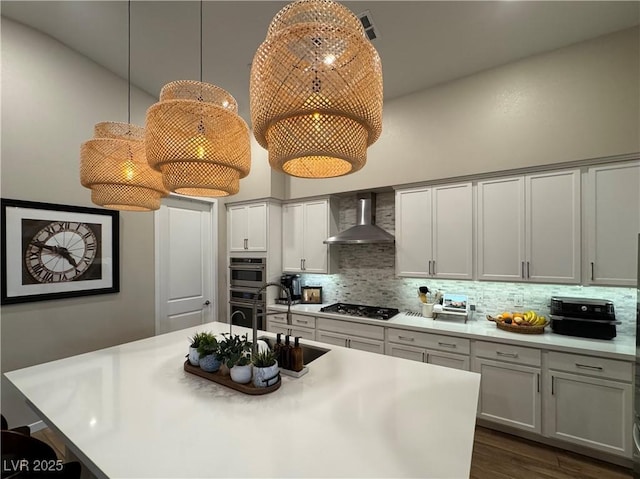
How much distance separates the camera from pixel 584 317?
7.20ft

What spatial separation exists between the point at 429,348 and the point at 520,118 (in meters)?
2.30

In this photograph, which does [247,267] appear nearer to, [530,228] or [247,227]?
[247,227]

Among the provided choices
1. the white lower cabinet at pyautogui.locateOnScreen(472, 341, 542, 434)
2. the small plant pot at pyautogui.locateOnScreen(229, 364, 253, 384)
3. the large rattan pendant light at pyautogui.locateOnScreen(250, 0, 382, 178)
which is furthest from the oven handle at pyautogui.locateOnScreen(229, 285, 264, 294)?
the large rattan pendant light at pyautogui.locateOnScreen(250, 0, 382, 178)

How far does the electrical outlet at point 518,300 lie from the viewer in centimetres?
265

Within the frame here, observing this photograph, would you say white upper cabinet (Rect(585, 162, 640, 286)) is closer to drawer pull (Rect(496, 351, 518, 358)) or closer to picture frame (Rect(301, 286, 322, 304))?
drawer pull (Rect(496, 351, 518, 358))

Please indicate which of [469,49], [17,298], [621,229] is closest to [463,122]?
[469,49]

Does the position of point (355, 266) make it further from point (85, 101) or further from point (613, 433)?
point (85, 101)

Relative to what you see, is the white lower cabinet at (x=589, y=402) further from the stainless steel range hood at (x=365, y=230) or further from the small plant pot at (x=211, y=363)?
the small plant pot at (x=211, y=363)

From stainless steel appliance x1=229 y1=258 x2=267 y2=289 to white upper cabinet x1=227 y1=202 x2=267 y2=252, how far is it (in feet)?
0.56

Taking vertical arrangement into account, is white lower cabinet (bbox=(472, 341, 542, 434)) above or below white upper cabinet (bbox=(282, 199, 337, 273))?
below

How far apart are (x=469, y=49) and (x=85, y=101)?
3.67 m

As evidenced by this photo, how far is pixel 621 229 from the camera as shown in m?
2.12

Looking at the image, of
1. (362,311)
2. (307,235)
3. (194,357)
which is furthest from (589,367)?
(307,235)

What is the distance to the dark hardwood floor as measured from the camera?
1.95m
